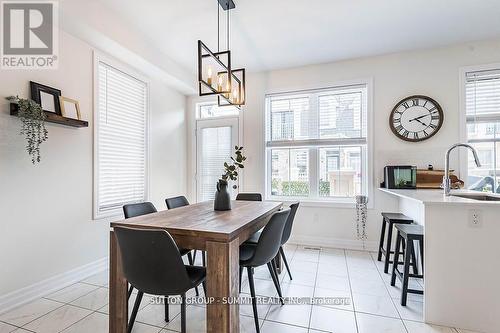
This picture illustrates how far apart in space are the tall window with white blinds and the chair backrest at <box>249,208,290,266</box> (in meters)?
2.17

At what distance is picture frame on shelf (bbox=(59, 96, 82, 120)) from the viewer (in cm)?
246

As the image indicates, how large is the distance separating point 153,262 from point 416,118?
3750 millimetres

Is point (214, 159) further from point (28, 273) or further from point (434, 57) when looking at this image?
point (434, 57)

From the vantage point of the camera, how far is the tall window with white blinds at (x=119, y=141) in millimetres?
2996

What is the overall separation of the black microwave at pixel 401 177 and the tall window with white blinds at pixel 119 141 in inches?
137

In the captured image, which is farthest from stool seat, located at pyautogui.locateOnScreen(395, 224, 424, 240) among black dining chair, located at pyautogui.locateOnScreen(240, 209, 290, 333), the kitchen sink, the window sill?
the window sill

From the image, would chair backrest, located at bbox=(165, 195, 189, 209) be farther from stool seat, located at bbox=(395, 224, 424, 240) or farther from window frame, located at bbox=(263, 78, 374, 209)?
stool seat, located at bbox=(395, 224, 424, 240)

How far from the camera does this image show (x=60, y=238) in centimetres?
252

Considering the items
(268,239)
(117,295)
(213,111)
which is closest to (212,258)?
(268,239)

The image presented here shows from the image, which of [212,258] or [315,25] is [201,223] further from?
[315,25]

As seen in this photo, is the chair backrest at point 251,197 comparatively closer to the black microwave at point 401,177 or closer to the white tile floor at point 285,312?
the white tile floor at point 285,312

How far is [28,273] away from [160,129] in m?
2.43

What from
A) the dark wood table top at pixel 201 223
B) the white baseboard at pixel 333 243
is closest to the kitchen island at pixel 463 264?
the dark wood table top at pixel 201 223

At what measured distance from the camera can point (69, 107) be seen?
2.54 meters
